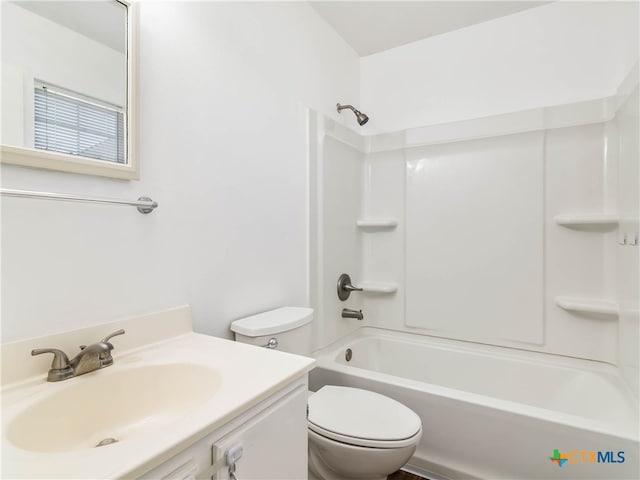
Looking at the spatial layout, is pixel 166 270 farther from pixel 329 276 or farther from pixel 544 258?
pixel 544 258

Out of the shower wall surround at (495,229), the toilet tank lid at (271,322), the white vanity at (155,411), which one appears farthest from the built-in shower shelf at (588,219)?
A: the white vanity at (155,411)

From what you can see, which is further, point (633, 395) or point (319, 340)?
point (319, 340)

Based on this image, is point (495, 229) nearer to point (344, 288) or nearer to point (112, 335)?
point (344, 288)

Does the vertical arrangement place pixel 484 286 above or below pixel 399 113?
below

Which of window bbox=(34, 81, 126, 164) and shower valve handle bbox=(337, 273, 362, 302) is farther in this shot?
shower valve handle bbox=(337, 273, 362, 302)

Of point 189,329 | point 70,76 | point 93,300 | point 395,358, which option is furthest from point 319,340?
point 70,76

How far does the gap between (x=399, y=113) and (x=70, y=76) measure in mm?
2035

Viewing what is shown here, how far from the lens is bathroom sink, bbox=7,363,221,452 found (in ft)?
2.34

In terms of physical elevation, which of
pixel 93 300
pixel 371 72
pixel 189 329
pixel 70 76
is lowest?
pixel 189 329

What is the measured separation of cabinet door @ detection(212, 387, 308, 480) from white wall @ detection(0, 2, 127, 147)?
86 cm

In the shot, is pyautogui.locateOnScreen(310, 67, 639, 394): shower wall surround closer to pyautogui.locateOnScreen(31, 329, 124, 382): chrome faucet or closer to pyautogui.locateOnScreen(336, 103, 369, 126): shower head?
pyautogui.locateOnScreen(336, 103, 369, 126): shower head

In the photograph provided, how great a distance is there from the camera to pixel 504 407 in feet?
4.47

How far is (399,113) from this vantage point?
242cm

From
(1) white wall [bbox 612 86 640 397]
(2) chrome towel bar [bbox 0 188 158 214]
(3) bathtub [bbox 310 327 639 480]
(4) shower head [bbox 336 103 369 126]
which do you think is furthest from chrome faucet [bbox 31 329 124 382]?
(1) white wall [bbox 612 86 640 397]
